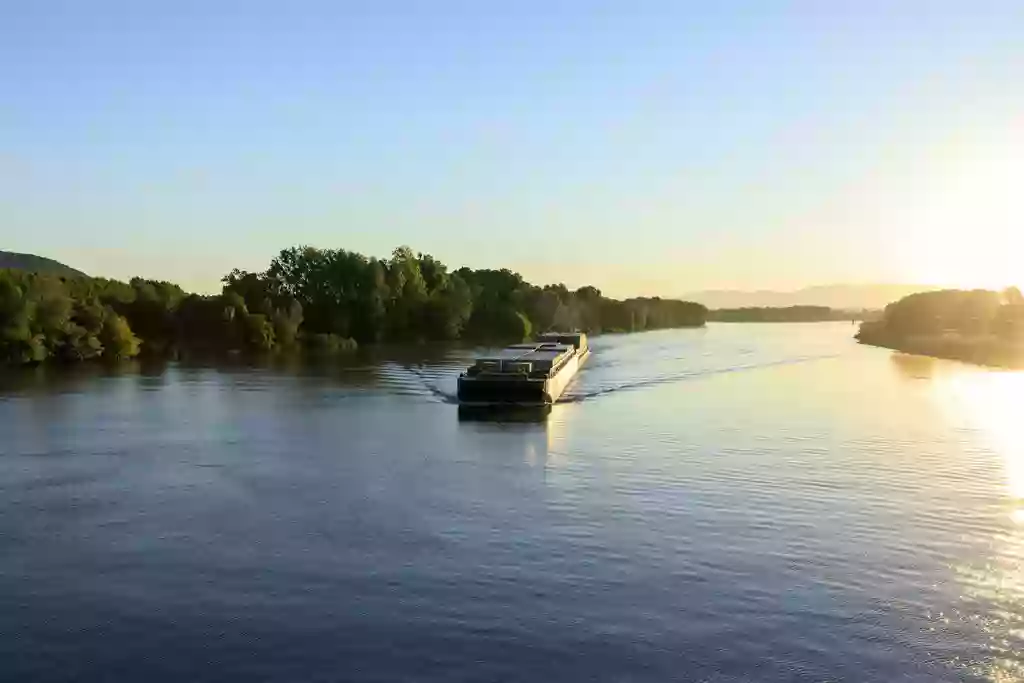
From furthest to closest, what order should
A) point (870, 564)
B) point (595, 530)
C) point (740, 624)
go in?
point (595, 530) → point (870, 564) → point (740, 624)

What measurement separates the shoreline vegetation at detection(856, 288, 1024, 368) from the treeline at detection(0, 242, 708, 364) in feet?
185

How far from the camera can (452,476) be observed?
34.2m

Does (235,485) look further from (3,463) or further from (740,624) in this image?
(740,624)

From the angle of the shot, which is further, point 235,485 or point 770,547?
point 235,485

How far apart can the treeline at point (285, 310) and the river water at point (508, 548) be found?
44950mm

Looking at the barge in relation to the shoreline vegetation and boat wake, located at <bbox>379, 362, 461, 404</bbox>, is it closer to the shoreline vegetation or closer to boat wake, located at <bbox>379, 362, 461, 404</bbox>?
boat wake, located at <bbox>379, 362, 461, 404</bbox>

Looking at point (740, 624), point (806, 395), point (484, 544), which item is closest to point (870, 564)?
point (740, 624)

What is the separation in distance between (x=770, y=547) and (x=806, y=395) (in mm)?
42541

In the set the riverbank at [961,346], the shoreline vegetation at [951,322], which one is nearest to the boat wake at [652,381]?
the riverbank at [961,346]

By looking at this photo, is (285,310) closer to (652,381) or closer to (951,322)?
(652,381)

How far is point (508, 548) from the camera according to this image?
23.9m

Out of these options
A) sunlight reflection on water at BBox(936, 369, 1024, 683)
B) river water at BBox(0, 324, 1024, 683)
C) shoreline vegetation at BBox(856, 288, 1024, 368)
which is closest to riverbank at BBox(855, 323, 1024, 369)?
shoreline vegetation at BBox(856, 288, 1024, 368)

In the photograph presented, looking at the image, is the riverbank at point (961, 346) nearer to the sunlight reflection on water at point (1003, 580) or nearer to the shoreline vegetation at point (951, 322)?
the shoreline vegetation at point (951, 322)

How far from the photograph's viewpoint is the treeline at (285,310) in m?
92.8
